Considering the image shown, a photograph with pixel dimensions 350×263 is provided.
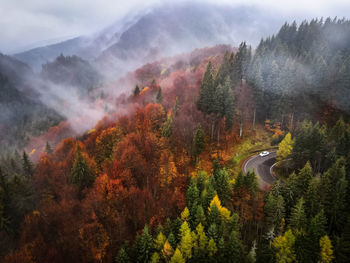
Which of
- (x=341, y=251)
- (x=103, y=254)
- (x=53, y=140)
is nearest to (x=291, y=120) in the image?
(x=341, y=251)

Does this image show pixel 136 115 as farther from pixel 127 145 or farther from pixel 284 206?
pixel 284 206

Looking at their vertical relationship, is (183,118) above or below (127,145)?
above

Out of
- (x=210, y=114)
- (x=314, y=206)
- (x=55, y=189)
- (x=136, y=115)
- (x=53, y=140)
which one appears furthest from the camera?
(x=53, y=140)

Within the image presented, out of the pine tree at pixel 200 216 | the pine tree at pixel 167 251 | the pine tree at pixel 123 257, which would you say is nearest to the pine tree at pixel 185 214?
the pine tree at pixel 200 216

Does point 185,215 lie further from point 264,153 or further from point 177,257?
point 264,153

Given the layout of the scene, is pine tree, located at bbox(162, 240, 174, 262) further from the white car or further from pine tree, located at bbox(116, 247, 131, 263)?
the white car

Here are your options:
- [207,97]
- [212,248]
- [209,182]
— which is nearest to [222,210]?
[209,182]
